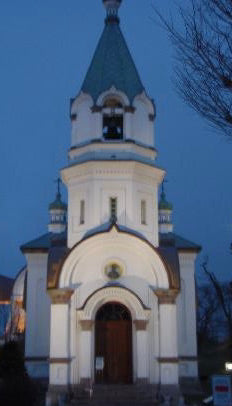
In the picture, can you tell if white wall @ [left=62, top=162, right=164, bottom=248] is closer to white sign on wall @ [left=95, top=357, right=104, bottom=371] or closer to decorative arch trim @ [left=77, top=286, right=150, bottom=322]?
decorative arch trim @ [left=77, top=286, right=150, bottom=322]

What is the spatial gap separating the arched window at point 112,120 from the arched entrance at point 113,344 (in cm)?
707

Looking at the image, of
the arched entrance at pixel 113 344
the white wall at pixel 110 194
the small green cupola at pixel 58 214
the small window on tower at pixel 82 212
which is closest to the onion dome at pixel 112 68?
the white wall at pixel 110 194

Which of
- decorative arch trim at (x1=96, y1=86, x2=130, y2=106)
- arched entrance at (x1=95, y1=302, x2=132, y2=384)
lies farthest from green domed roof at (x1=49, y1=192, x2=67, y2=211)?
arched entrance at (x1=95, y1=302, x2=132, y2=384)

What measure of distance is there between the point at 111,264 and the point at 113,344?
2.97 m

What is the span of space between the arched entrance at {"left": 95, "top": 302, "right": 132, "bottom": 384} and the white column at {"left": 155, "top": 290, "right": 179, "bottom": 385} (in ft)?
4.10

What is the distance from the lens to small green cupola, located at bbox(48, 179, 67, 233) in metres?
31.5

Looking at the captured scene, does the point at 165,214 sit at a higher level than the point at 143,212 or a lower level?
higher

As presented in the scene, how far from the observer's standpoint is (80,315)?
2336 cm

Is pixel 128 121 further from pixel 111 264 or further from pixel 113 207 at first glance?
pixel 111 264

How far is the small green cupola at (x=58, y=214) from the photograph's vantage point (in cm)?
3150

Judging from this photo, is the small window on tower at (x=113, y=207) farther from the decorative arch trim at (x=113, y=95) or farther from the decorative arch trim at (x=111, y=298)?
the decorative arch trim at (x=113, y=95)

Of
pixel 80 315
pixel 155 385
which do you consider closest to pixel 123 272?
pixel 80 315

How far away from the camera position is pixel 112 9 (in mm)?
29141

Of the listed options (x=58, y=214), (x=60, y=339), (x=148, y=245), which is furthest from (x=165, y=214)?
(x=60, y=339)
